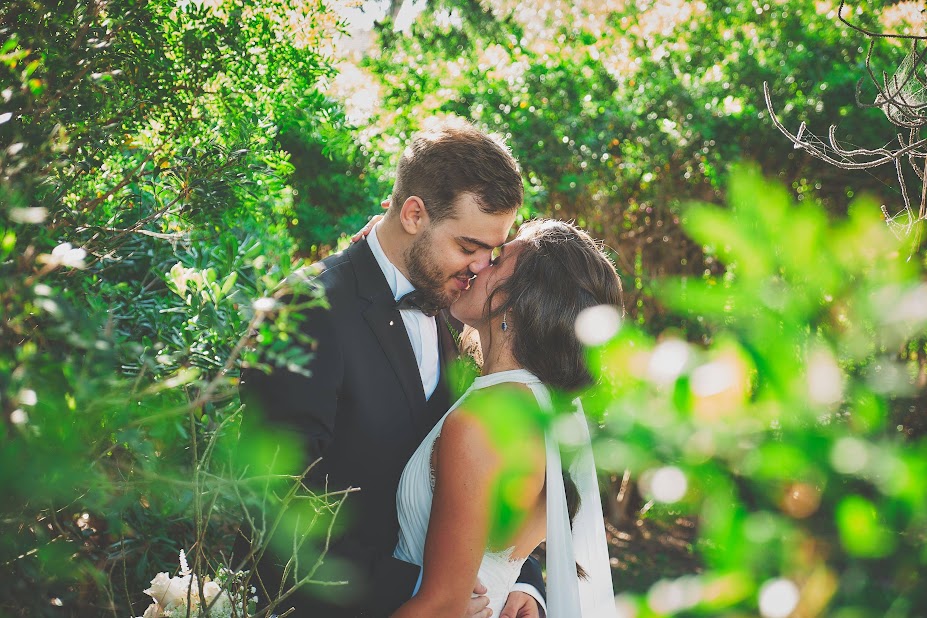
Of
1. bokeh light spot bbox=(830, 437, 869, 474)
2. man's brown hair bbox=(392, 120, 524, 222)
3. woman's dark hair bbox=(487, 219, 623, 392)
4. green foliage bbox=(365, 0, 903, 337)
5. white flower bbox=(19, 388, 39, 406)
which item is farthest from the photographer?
green foliage bbox=(365, 0, 903, 337)

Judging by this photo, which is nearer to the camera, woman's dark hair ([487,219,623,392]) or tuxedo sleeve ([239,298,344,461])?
tuxedo sleeve ([239,298,344,461])

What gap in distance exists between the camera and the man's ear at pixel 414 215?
2.99 meters

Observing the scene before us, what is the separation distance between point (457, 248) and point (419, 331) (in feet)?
1.29

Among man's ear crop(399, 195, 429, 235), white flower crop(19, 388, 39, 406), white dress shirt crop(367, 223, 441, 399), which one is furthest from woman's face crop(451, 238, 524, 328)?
white flower crop(19, 388, 39, 406)

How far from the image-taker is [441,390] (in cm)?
300

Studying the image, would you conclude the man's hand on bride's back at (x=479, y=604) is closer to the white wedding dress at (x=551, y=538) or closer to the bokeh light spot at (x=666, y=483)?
the white wedding dress at (x=551, y=538)

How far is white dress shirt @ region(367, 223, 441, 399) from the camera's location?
299 centimetres

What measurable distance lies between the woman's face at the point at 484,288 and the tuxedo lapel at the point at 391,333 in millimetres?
A: 246

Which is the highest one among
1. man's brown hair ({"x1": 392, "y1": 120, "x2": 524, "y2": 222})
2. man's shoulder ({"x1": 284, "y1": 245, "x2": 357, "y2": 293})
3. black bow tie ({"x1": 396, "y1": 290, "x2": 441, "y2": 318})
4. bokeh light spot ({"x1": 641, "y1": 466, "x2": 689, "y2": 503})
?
bokeh light spot ({"x1": 641, "y1": 466, "x2": 689, "y2": 503})

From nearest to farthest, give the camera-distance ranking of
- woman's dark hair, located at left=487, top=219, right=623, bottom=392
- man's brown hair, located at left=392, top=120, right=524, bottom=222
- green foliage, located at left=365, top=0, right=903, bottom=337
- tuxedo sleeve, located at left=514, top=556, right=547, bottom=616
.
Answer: woman's dark hair, located at left=487, top=219, right=623, bottom=392 → tuxedo sleeve, located at left=514, top=556, right=547, bottom=616 → man's brown hair, located at left=392, top=120, right=524, bottom=222 → green foliage, located at left=365, top=0, right=903, bottom=337

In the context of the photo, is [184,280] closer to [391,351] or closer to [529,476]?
[529,476]

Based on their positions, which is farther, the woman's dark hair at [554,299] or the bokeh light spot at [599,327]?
the woman's dark hair at [554,299]

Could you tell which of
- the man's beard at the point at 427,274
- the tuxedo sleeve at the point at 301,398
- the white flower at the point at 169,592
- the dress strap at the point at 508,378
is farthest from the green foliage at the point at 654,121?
the white flower at the point at 169,592

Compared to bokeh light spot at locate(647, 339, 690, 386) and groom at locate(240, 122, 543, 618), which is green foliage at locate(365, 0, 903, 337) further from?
bokeh light spot at locate(647, 339, 690, 386)
